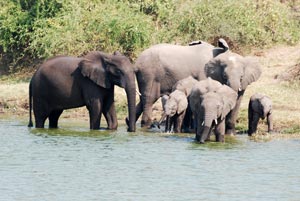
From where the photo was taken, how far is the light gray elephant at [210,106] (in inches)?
765

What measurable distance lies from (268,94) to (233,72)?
256cm

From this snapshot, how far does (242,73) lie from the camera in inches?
856

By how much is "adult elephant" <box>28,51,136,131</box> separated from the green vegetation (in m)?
5.43

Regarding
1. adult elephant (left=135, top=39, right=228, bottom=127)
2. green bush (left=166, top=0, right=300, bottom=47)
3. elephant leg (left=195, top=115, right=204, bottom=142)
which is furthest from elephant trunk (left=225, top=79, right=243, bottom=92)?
green bush (left=166, top=0, right=300, bottom=47)

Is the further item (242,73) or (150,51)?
(150,51)

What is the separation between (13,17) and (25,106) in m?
4.84

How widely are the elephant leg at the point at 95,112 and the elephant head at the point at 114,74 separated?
14.5 inches

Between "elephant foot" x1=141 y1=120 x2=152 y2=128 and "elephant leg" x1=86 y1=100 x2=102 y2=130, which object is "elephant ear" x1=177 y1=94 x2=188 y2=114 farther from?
"elephant foot" x1=141 y1=120 x2=152 y2=128

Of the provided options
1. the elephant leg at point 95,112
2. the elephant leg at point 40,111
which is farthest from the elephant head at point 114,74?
the elephant leg at point 40,111

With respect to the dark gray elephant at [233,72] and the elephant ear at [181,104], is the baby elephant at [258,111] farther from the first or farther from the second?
the elephant ear at [181,104]

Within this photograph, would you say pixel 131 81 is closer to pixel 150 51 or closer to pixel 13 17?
pixel 150 51

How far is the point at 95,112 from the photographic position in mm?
21578

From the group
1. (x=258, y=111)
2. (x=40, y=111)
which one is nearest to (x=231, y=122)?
(x=258, y=111)

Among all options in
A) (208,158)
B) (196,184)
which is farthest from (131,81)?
(196,184)
